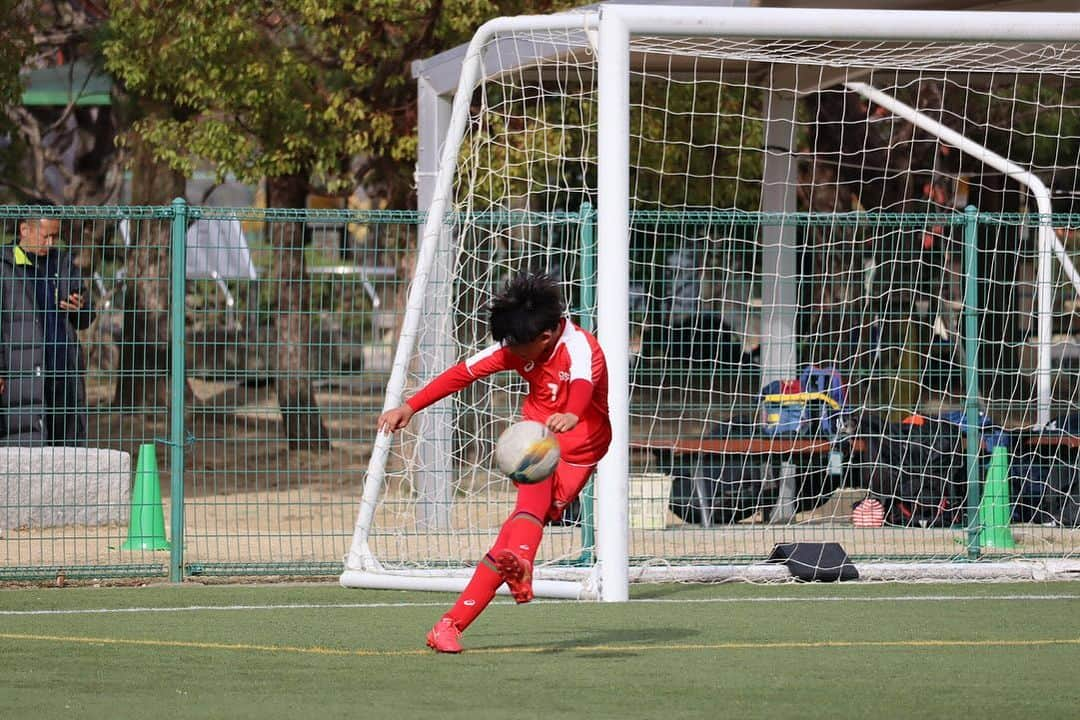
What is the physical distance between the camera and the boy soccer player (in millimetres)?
6730

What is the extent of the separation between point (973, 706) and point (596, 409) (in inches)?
86.3

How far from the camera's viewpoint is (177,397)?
9797mm

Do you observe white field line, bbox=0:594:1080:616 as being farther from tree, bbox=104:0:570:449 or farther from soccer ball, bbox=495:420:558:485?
tree, bbox=104:0:570:449

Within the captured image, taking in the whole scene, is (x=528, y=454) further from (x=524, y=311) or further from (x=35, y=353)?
(x=35, y=353)

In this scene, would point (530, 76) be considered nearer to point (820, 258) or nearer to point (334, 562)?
point (820, 258)

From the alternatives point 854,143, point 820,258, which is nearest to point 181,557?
point 820,258

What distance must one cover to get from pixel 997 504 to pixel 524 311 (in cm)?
560

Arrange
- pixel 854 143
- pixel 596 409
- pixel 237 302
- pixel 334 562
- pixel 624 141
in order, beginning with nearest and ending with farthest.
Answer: pixel 596 409, pixel 624 141, pixel 334 562, pixel 237 302, pixel 854 143

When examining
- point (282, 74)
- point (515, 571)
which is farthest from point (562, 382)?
point (282, 74)

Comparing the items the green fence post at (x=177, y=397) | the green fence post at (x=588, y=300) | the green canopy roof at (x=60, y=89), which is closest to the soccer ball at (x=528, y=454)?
the green fence post at (x=588, y=300)

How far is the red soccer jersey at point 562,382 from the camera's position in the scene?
6945 mm

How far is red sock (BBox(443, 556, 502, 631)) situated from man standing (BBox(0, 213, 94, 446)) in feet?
14.5

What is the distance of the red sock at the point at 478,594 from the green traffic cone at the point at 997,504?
5.37m

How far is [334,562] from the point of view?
402 inches
